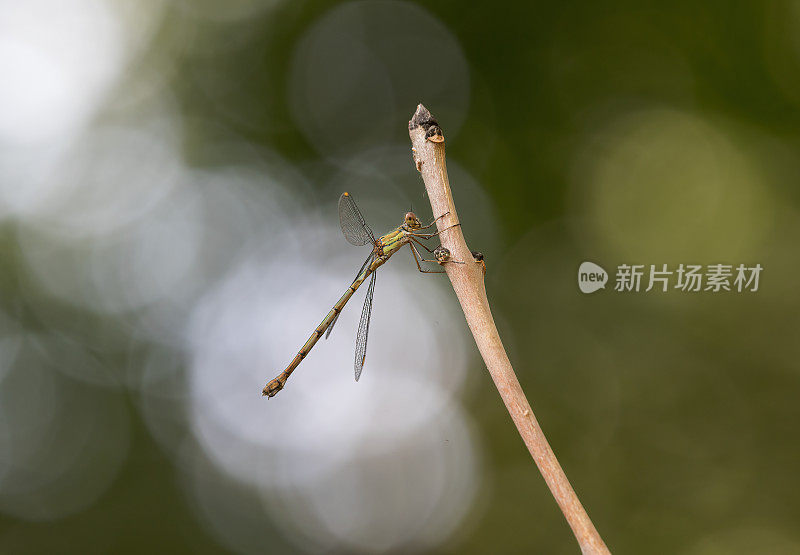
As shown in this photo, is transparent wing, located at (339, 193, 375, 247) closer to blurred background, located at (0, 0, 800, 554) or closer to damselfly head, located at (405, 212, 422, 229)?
damselfly head, located at (405, 212, 422, 229)

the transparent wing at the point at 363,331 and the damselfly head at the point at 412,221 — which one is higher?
the damselfly head at the point at 412,221

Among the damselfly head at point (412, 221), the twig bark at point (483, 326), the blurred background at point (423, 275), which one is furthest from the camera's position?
the blurred background at point (423, 275)

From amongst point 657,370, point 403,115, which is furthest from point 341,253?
point 657,370

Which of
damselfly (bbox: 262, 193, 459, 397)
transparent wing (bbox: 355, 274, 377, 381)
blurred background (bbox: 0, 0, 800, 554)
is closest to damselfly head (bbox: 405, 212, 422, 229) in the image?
damselfly (bbox: 262, 193, 459, 397)

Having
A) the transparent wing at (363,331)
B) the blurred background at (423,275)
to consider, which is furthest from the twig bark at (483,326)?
the blurred background at (423,275)

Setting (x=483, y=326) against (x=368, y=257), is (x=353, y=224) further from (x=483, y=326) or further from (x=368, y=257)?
(x=483, y=326)

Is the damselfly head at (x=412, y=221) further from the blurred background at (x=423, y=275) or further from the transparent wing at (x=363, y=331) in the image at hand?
the blurred background at (x=423, y=275)
